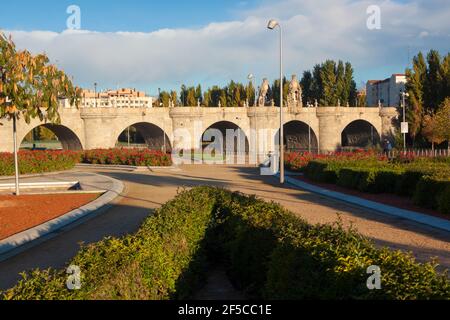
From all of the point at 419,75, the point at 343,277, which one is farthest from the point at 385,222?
the point at 419,75

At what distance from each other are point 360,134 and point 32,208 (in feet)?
233

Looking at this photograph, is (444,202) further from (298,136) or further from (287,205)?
(298,136)

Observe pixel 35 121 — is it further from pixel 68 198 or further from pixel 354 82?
pixel 354 82

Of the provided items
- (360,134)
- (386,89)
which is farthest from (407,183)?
(386,89)

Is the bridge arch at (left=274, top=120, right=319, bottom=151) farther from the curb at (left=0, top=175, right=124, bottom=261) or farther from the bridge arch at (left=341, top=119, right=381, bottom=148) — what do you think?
the curb at (left=0, top=175, right=124, bottom=261)

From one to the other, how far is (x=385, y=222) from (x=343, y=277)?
9.70 meters

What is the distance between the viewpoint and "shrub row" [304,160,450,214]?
15844 mm

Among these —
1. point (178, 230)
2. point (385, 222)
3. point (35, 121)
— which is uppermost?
point (35, 121)

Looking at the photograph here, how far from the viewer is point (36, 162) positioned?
33.9 meters

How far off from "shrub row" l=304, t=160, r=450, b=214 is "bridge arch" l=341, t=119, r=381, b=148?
47.3 metres

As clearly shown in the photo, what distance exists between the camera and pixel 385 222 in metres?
14.0

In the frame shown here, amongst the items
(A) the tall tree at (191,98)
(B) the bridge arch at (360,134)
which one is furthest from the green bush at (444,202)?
(A) the tall tree at (191,98)

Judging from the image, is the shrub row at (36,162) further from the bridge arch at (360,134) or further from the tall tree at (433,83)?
the tall tree at (433,83)

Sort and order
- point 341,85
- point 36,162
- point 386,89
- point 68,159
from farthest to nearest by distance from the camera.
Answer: point 386,89 < point 341,85 < point 68,159 < point 36,162
